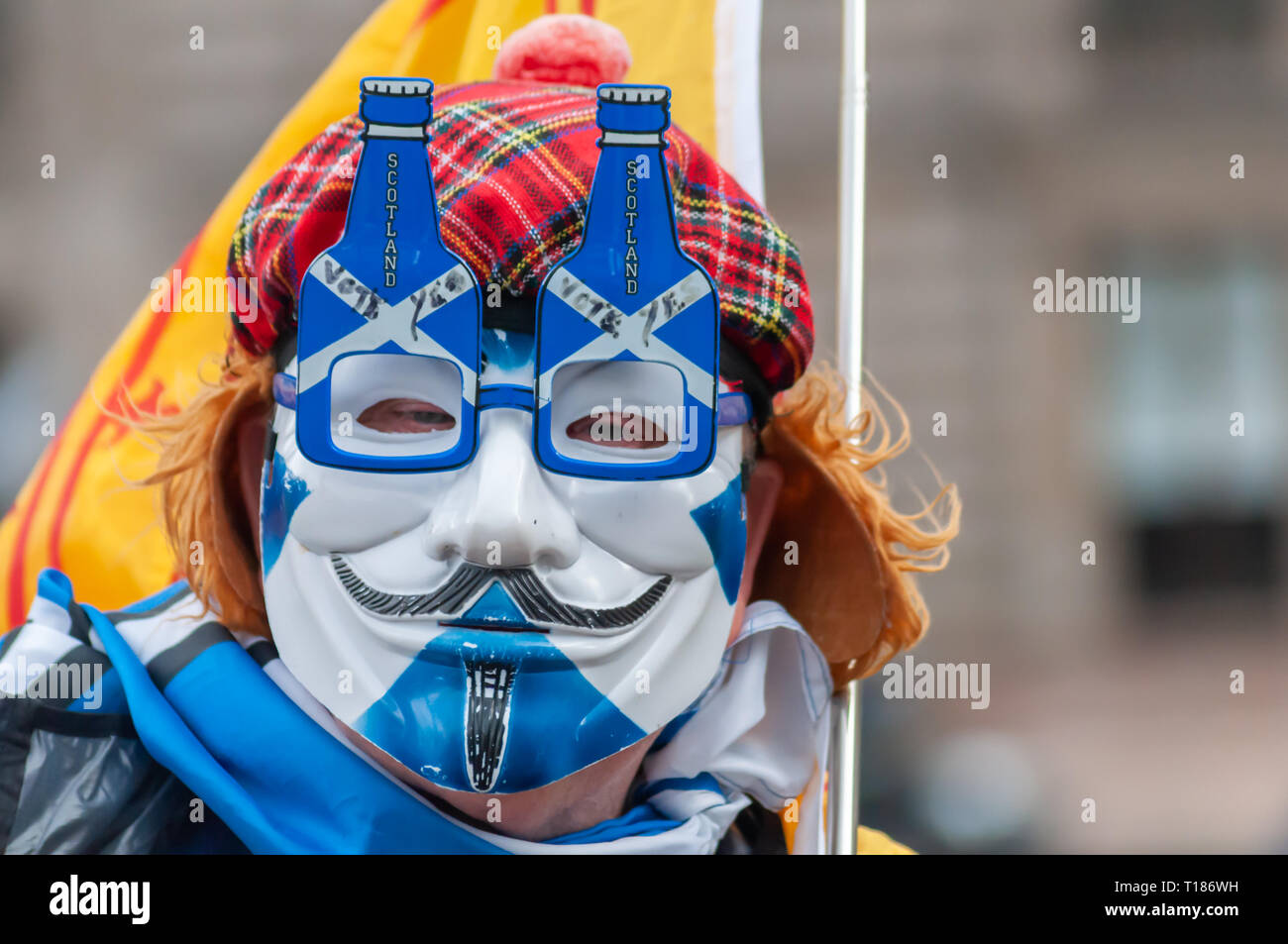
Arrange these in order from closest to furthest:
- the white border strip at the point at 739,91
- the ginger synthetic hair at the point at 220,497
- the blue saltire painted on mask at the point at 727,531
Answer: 1. the blue saltire painted on mask at the point at 727,531
2. the ginger synthetic hair at the point at 220,497
3. the white border strip at the point at 739,91

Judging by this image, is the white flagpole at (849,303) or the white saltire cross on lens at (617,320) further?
the white flagpole at (849,303)

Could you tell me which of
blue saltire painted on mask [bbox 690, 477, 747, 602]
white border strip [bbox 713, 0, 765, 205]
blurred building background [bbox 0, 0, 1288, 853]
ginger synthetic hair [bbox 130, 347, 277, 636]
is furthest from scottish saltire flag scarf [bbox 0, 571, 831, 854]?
blurred building background [bbox 0, 0, 1288, 853]

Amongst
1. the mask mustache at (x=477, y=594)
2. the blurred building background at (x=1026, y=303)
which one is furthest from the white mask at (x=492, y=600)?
the blurred building background at (x=1026, y=303)

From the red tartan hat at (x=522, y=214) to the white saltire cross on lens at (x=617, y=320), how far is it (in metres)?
0.06

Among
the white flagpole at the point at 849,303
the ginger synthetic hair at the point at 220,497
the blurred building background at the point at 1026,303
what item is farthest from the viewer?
the blurred building background at the point at 1026,303

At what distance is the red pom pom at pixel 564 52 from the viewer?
66.4 inches

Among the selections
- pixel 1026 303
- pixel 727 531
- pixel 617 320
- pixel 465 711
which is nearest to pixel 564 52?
pixel 617 320

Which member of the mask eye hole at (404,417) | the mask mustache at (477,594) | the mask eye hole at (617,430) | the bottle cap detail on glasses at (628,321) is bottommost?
the mask mustache at (477,594)

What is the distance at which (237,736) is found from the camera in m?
1.46

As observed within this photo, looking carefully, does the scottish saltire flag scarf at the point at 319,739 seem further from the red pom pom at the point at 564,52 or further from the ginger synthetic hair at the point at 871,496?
the red pom pom at the point at 564,52

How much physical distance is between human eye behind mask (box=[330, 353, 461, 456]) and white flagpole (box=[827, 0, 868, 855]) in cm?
67

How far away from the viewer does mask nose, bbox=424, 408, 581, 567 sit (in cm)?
135

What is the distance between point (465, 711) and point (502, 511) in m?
0.20

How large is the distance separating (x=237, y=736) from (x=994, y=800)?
3.64 metres
